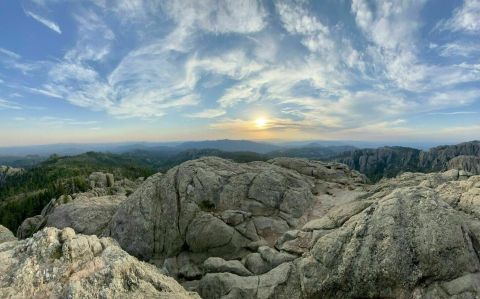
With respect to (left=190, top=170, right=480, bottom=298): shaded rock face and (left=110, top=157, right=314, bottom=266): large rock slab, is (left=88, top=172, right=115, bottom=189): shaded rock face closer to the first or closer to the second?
(left=110, top=157, right=314, bottom=266): large rock slab

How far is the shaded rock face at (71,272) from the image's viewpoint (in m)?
16.8

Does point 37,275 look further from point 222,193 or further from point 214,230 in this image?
point 222,193

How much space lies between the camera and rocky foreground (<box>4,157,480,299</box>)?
62.3ft

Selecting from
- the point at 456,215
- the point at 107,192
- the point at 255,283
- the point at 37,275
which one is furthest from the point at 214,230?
the point at 107,192

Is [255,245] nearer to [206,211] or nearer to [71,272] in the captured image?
[206,211]

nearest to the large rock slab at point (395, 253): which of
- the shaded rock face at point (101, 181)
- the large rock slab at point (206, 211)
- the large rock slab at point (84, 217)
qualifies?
the large rock slab at point (206, 211)

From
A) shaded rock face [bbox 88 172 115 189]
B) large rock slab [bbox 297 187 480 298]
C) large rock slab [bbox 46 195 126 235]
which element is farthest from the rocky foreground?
shaded rock face [bbox 88 172 115 189]

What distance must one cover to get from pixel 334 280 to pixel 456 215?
35.4ft

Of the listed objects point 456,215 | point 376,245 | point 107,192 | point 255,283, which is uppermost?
point 456,215

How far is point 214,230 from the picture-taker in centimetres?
4009

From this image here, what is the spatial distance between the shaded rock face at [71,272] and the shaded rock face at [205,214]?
56.4 feet

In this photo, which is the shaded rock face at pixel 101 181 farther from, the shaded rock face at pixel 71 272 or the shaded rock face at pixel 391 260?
the shaded rock face at pixel 391 260

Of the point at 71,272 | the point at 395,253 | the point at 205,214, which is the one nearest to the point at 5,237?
the point at 205,214

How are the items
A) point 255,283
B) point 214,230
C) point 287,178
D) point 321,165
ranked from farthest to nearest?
point 321,165
point 287,178
point 214,230
point 255,283
